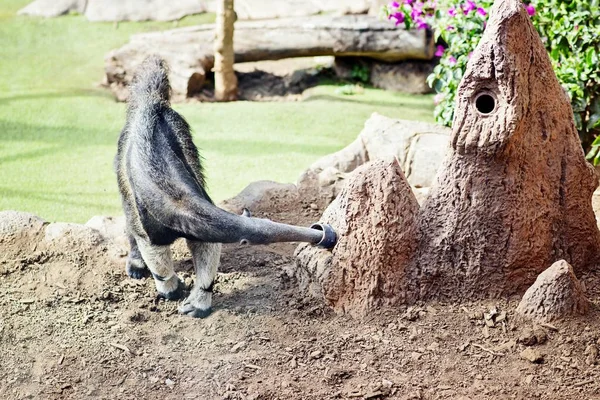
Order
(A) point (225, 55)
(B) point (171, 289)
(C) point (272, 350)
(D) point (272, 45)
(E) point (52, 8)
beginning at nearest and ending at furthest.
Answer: (C) point (272, 350) < (B) point (171, 289) < (A) point (225, 55) < (D) point (272, 45) < (E) point (52, 8)

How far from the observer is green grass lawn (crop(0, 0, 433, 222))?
6746 mm

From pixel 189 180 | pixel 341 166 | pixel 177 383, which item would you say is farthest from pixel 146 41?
pixel 177 383

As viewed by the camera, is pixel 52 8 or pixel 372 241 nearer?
pixel 372 241

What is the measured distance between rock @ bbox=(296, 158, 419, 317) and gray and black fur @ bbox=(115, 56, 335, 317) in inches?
7.7

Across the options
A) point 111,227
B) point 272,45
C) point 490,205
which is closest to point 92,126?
point 272,45

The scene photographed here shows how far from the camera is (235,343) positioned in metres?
4.20

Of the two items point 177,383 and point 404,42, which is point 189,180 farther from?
point 404,42

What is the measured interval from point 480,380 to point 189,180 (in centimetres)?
187

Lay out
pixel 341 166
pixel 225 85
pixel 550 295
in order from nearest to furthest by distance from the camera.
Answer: pixel 550 295 → pixel 341 166 → pixel 225 85

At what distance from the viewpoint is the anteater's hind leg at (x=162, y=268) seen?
450cm

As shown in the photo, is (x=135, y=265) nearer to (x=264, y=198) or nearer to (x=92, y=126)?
(x=264, y=198)

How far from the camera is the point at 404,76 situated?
9391mm

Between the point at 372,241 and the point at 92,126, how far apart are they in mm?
4743

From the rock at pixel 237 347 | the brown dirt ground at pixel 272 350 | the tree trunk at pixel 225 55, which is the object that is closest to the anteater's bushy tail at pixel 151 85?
the brown dirt ground at pixel 272 350
